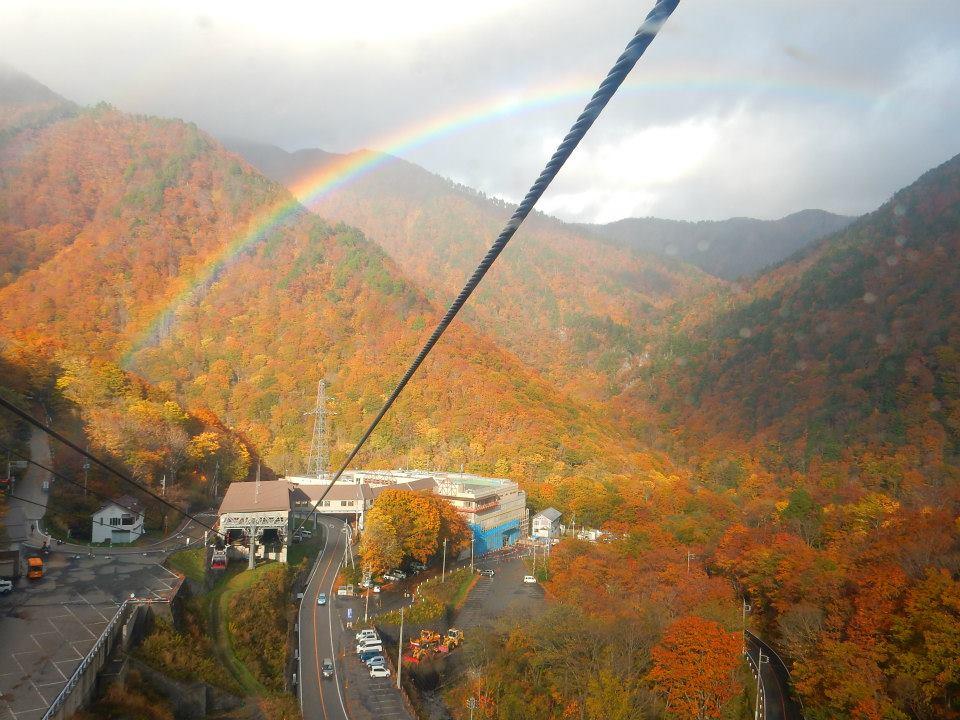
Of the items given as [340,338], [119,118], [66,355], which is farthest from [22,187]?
[66,355]

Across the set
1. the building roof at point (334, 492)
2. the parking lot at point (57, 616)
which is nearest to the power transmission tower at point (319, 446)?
the building roof at point (334, 492)

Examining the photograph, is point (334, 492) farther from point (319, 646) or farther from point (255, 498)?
point (319, 646)

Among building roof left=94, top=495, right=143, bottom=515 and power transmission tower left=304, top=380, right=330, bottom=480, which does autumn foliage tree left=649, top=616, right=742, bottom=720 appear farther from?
power transmission tower left=304, top=380, right=330, bottom=480

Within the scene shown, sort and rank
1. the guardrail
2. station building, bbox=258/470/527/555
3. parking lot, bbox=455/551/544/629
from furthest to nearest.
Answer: station building, bbox=258/470/527/555
parking lot, bbox=455/551/544/629
the guardrail

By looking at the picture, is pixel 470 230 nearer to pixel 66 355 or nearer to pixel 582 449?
pixel 582 449

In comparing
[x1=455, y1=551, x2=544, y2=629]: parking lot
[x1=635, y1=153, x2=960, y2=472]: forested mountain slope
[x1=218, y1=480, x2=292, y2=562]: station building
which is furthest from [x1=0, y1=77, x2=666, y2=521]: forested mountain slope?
[x1=218, y1=480, x2=292, y2=562]: station building

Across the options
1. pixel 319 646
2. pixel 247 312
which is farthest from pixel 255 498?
pixel 247 312

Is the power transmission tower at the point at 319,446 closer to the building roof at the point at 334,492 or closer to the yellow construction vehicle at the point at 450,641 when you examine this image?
the building roof at the point at 334,492
